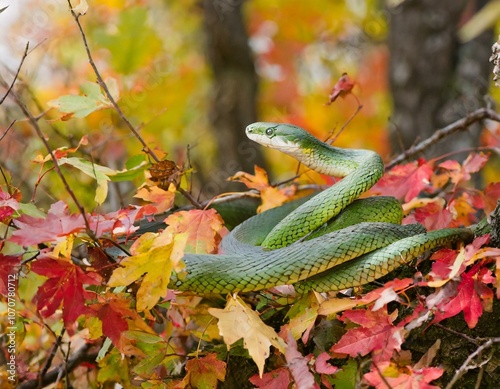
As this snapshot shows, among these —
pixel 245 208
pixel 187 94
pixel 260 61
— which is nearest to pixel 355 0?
pixel 260 61

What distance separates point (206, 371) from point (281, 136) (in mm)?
1170

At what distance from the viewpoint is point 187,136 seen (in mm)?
10016

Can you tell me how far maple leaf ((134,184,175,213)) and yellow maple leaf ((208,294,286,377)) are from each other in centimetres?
78

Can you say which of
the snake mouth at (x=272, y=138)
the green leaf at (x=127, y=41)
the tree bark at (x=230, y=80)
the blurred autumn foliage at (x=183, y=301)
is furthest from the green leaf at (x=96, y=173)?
the tree bark at (x=230, y=80)

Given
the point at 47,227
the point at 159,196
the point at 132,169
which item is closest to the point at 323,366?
the point at 47,227

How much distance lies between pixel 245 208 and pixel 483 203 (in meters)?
1.46

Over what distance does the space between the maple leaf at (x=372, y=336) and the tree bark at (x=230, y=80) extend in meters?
6.00

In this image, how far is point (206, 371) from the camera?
2465 millimetres

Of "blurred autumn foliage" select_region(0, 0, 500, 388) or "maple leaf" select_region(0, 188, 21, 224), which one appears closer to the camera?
"blurred autumn foliage" select_region(0, 0, 500, 388)

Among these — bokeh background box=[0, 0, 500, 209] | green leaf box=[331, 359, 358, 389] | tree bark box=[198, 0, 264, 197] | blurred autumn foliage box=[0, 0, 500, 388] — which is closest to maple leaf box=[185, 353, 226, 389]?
blurred autumn foliage box=[0, 0, 500, 388]

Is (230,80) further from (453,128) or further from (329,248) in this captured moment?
(329,248)

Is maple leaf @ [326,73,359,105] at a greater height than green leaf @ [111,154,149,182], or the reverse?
maple leaf @ [326,73,359,105]

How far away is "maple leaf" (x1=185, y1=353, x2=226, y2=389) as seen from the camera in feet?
8.06

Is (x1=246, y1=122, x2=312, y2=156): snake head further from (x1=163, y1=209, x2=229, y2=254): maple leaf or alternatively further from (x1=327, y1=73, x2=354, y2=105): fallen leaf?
(x1=163, y1=209, x2=229, y2=254): maple leaf
